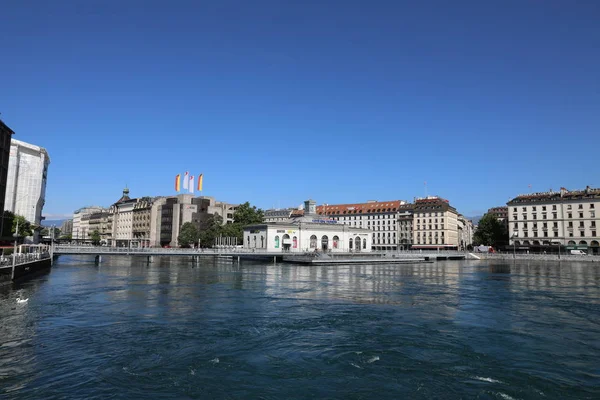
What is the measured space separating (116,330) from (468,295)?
90.1 feet

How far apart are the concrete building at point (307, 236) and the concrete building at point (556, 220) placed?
42053mm

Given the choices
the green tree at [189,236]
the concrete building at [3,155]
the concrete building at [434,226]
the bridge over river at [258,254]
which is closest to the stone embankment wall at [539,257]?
the bridge over river at [258,254]

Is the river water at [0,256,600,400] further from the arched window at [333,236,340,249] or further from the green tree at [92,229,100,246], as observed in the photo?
the green tree at [92,229,100,246]

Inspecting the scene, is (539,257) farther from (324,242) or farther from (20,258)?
(20,258)

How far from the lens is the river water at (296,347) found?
1430 cm

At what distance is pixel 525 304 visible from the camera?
31453mm

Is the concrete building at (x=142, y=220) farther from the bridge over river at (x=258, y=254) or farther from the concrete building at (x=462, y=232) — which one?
the concrete building at (x=462, y=232)

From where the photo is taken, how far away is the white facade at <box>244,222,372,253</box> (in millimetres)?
99500

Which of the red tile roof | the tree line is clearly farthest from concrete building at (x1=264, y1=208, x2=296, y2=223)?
the tree line

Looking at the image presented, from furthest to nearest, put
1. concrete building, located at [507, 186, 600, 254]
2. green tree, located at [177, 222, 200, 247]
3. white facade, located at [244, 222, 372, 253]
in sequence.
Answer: green tree, located at [177, 222, 200, 247] < concrete building, located at [507, 186, 600, 254] < white facade, located at [244, 222, 372, 253]

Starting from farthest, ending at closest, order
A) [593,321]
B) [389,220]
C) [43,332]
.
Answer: [389,220]
[593,321]
[43,332]

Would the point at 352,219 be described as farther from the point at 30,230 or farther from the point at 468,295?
the point at 468,295

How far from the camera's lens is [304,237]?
103 meters

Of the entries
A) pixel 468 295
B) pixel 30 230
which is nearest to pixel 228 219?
pixel 30 230
